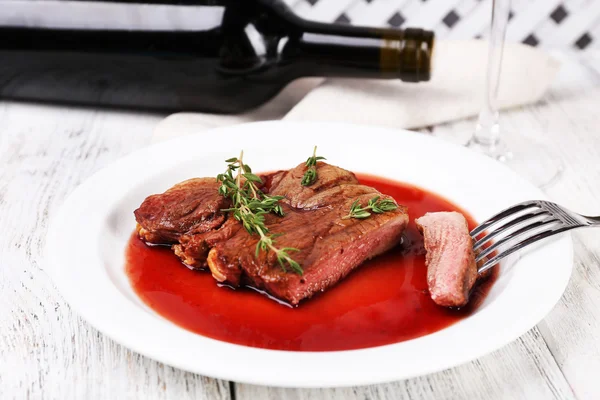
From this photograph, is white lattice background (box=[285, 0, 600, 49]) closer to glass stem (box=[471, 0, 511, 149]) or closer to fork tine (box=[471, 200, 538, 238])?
glass stem (box=[471, 0, 511, 149])

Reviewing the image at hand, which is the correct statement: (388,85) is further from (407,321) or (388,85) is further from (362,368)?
(362,368)

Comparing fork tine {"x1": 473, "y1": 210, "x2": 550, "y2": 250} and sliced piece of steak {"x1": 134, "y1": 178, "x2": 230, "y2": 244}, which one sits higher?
fork tine {"x1": 473, "y1": 210, "x2": 550, "y2": 250}

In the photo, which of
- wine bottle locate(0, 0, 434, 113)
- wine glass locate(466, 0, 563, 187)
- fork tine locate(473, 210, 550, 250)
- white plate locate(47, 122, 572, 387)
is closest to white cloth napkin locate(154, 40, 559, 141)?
wine bottle locate(0, 0, 434, 113)

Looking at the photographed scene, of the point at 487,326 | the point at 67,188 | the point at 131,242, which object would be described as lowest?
the point at 67,188

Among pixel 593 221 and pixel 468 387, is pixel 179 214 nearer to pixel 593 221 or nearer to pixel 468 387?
pixel 468 387

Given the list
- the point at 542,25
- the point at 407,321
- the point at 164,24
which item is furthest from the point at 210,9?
the point at 542,25
